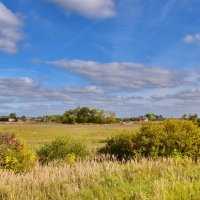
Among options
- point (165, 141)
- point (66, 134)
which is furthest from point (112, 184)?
point (66, 134)

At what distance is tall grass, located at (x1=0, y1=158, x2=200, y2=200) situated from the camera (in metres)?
6.46

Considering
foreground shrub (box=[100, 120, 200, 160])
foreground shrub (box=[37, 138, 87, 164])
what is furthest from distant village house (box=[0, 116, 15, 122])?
foreground shrub (box=[100, 120, 200, 160])

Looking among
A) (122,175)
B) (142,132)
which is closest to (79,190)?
(122,175)

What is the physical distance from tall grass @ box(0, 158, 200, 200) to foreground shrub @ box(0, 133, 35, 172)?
3.35 metres

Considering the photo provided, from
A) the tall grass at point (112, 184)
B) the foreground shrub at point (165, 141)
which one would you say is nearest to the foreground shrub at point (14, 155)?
the tall grass at point (112, 184)

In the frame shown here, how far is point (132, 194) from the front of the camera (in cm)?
650

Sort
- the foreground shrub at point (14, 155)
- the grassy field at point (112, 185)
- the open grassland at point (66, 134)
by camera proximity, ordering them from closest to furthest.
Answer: the grassy field at point (112, 185)
the foreground shrub at point (14, 155)
the open grassland at point (66, 134)

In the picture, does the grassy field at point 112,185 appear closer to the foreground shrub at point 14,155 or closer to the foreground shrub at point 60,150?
the foreground shrub at point 14,155

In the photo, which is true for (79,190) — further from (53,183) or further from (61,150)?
(61,150)

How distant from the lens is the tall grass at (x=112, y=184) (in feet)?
21.2

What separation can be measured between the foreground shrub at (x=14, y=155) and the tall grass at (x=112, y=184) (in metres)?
3.35

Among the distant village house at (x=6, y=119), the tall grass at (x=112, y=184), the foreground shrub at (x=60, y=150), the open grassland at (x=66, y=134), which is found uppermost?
the distant village house at (x=6, y=119)

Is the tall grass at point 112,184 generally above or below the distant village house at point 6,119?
below

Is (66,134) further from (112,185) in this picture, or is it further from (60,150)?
(112,185)
